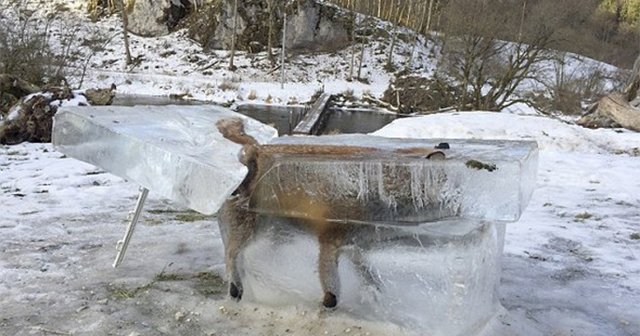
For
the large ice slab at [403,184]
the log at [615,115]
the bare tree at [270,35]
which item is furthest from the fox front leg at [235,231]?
the bare tree at [270,35]

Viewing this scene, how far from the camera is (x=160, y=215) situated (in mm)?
4961

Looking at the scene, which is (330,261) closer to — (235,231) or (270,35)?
(235,231)

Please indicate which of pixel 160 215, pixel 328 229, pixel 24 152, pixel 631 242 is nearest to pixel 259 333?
pixel 328 229

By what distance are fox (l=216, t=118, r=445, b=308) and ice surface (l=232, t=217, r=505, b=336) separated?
1.3 inches

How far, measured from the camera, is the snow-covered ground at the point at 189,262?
2.87 m

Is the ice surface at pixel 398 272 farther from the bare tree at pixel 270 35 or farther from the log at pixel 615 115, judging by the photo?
the bare tree at pixel 270 35

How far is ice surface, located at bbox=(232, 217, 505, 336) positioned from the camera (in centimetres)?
259

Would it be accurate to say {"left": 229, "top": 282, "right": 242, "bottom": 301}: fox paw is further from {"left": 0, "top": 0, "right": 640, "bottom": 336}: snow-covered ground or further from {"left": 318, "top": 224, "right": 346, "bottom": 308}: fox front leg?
{"left": 318, "top": 224, "right": 346, "bottom": 308}: fox front leg

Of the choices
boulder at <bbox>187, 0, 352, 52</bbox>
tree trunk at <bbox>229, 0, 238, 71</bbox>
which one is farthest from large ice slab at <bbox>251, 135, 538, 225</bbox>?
boulder at <bbox>187, 0, 352, 52</bbox>

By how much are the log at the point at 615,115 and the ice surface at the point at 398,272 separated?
38.1 ft

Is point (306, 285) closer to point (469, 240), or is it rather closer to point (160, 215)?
point (469, 240)

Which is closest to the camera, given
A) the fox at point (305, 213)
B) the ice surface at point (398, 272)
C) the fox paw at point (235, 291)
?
the ice surface at point (398, 272)

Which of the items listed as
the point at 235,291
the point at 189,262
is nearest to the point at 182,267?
the point at 189,262

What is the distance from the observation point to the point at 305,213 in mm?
2775
